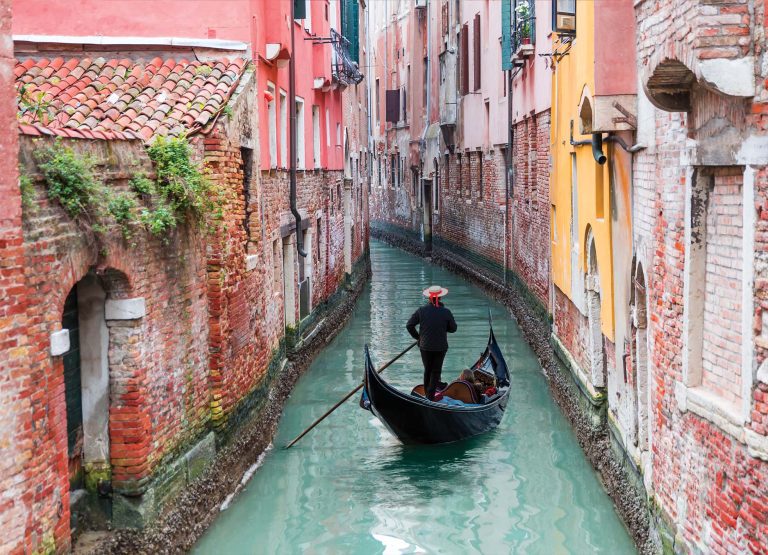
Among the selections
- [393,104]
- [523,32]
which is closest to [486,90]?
[523,32]

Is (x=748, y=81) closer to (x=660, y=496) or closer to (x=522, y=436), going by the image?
(x=660, y=496)

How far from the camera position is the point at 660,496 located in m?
6.49

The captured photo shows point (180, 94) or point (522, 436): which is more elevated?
point (180, 94)

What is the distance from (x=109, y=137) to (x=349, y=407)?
5914mm

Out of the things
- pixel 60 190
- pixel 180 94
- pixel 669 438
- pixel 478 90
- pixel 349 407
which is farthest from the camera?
pixel 478 90

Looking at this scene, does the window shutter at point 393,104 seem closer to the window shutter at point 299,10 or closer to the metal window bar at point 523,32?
the metal window bar at point 523,32

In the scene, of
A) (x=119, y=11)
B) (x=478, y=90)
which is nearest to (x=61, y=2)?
(x=119, y=11)

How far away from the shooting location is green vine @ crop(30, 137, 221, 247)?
541 centimetres

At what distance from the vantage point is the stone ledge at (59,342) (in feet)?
17.0

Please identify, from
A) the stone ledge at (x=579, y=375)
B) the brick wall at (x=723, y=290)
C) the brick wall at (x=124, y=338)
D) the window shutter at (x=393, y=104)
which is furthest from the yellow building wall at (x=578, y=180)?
the window shutter at (x=393, y=104)

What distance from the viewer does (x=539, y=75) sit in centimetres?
1444

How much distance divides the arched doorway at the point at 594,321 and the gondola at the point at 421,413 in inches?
45.0

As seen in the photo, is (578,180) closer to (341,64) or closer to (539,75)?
(539,75)

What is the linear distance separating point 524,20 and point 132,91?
7914 mm
